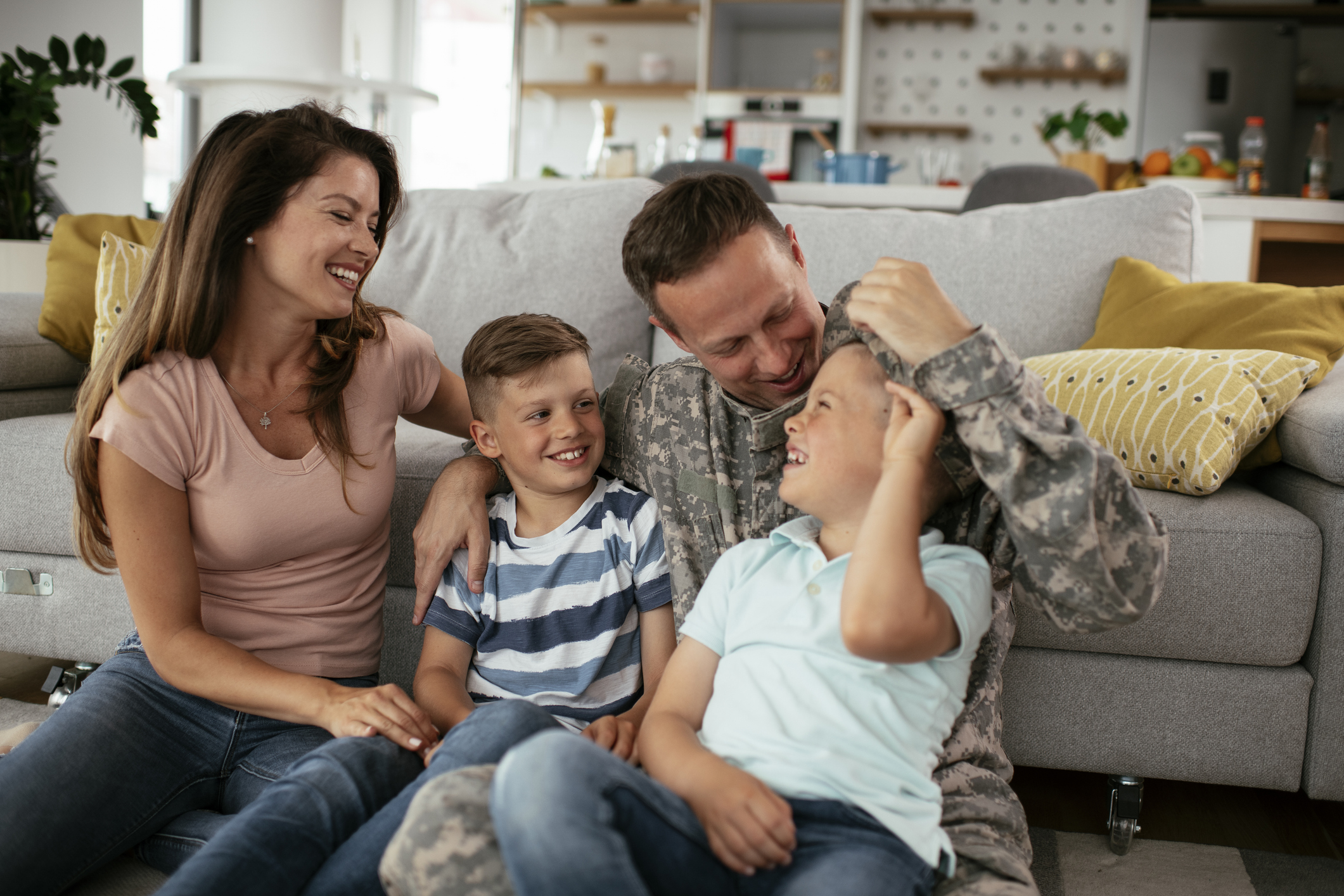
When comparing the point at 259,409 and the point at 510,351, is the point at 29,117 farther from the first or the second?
the point at 510,351

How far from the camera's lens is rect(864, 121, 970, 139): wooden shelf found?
5.89m

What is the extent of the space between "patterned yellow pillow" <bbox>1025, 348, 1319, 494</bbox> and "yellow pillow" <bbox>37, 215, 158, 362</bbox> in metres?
1.94

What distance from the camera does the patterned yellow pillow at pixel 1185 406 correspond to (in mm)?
1369

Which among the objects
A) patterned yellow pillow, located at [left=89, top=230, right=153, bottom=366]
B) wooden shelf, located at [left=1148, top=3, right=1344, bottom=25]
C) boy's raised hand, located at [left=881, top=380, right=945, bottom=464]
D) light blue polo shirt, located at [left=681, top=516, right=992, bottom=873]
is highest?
wooden shelf, located at [left=1148, top=3, right=1344, bottom=25]

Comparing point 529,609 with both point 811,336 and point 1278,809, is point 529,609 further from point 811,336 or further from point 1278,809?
point 1278,809

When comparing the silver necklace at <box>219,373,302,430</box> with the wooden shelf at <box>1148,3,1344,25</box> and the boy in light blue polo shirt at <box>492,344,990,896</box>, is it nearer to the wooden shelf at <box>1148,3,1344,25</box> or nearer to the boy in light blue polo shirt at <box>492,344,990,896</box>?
the boy in light blue polo shirt at <box>492,344,990,896</box>

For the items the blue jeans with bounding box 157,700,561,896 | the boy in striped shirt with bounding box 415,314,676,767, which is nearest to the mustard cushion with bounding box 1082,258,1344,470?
the boy in striped shirt with bounding box 415,314,676,767

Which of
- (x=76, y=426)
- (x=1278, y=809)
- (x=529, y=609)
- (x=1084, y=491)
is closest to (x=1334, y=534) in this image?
(x=1278, y=809)

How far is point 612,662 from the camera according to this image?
1.21 m

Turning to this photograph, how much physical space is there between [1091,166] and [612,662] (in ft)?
13.3

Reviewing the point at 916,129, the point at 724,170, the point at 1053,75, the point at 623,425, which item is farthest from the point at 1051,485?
the point at 1053,75

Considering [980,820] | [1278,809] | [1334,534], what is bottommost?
[1278,809]

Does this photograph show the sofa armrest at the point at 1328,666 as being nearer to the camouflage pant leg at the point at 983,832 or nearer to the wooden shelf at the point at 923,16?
the camouflage pant leg at the point at 983,832

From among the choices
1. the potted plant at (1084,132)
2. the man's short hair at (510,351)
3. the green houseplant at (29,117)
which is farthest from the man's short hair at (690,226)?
the potted plant at (1084,132)
